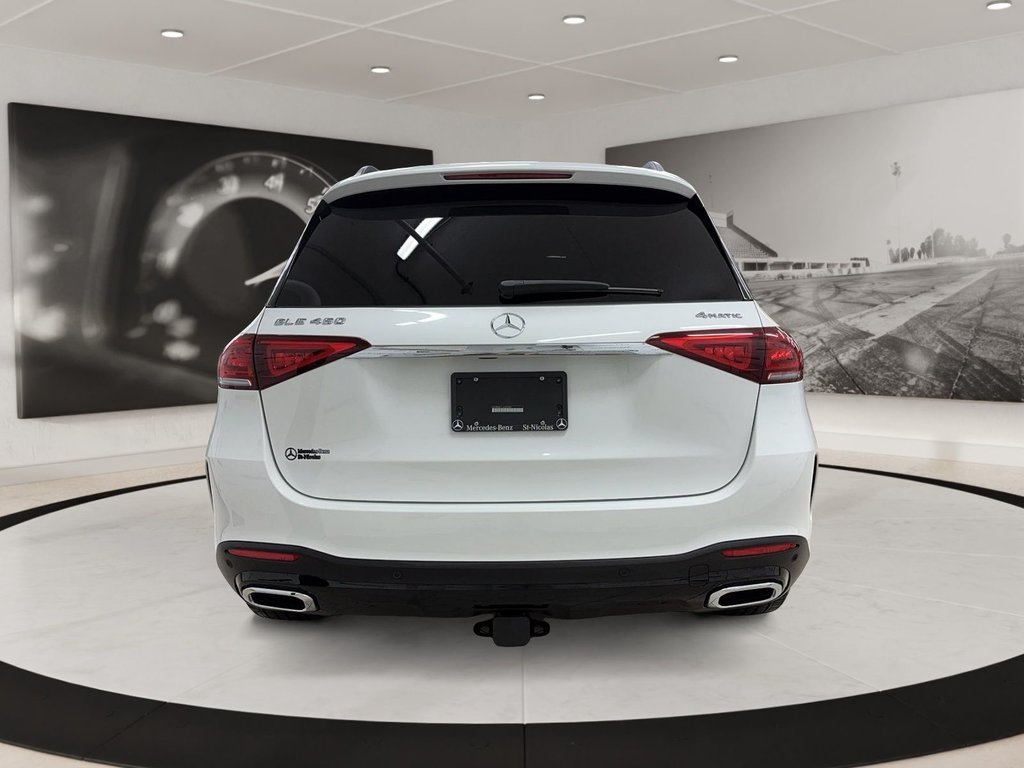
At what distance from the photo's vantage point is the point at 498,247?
233cm

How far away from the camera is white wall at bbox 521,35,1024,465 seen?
6.61 m

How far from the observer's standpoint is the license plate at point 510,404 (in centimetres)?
220

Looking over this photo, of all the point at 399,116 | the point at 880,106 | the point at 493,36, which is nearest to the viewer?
the point at 493,36

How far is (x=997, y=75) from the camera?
21.6 ft

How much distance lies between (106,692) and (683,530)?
1.54 m

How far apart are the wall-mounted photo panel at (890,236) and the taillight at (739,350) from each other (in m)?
4.20

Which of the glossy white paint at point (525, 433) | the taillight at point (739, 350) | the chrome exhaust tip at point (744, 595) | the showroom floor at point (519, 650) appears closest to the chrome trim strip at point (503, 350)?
the glossy white paint at point (525, 433)

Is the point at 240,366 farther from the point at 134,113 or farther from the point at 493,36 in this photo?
the point at 134,113

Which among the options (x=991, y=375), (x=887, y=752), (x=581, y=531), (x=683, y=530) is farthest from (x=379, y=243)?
(x=991, y=375)

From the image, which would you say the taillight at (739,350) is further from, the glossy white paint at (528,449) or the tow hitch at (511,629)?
the tow hitch at (511,629)

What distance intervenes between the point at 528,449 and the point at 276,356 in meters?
0.64

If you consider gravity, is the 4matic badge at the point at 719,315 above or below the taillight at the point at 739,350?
above

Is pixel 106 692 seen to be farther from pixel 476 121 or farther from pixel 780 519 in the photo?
pixel 476 121

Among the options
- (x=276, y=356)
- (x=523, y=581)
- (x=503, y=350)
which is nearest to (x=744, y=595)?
(x=523, y=581)
